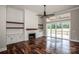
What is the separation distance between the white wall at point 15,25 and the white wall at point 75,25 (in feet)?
14.6

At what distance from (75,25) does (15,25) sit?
5039mm

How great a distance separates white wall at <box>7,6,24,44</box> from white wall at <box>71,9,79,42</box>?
4449 millimetres

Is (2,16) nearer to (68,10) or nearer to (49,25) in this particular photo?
(68,10)

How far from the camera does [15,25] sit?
24.5 ft

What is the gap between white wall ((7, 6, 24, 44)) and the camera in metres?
6.80

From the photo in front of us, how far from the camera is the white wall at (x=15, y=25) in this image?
6.80 metres

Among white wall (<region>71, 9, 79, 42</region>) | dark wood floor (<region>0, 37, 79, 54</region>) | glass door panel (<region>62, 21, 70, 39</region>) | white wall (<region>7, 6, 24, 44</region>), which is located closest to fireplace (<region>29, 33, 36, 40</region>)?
white wall (<region>7, 6, 24, 44</region>)

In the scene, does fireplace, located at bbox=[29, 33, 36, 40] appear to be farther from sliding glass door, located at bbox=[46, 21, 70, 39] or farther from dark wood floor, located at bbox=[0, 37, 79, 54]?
dark wood floor, located at bbox=[0, 37, 79, 54]

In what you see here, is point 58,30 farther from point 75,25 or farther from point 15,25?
point 15,25

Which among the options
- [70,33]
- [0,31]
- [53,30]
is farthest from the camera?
[53,30]

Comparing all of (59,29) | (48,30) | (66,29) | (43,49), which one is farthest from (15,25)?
(48,30)
